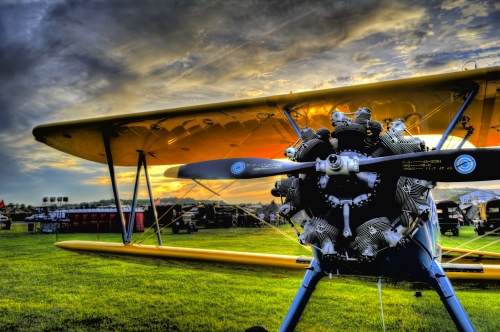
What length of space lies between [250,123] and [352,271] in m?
2.59

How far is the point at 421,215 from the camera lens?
2613 mm

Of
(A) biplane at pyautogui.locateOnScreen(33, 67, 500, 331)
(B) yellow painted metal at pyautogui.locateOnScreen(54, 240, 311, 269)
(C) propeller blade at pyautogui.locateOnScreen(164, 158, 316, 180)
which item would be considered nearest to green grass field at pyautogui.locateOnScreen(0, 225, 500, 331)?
(B) yellow painted metal at pyautogui.locateOnScreen(54, 240, 311, 269)

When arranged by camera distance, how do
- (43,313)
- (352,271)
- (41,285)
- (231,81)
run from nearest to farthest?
(352,271) → (43,313) → (41,285) → (231,81)

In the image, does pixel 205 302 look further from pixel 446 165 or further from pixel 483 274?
pixel 446 165

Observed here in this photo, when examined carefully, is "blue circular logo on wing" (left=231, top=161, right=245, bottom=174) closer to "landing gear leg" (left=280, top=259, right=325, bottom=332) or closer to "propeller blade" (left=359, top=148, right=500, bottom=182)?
"propeller blade" (left=359, top=148, right=500, bottom=182)

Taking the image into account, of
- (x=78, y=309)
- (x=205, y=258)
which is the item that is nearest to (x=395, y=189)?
(x=205, y=258)

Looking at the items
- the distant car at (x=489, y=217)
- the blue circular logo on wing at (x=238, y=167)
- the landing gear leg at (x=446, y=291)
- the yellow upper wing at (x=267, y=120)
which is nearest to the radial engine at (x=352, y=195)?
the blue circular logo on wing at (x=238, y=167)

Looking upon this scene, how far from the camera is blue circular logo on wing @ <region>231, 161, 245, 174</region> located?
130 inches

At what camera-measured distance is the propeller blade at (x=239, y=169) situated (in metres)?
2.99

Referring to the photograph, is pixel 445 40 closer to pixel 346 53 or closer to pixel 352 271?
pixel 346 53

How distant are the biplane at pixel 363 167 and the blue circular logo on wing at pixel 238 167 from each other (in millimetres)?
13

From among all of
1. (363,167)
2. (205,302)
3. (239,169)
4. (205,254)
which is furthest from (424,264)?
(205,302)

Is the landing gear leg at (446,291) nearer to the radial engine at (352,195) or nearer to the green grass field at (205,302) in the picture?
the green grass field at (205,302)

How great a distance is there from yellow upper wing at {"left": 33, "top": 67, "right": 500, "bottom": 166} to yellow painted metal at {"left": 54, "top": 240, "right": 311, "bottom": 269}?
4.32ft
